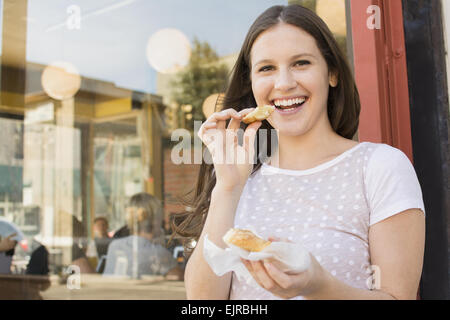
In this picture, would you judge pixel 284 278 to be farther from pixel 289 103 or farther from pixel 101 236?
pixel 101 236

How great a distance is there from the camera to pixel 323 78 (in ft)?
4.28

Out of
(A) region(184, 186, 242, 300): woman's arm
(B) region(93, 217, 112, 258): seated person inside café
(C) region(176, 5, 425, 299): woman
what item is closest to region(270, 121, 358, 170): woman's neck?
(C) region(176, 5, 425, 299): woman

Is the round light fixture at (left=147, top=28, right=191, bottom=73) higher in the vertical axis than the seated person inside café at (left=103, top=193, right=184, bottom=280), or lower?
higher

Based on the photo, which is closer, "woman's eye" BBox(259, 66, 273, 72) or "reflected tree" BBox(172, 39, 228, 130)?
"woman's eye" BBox(259, 66, 273, 72)

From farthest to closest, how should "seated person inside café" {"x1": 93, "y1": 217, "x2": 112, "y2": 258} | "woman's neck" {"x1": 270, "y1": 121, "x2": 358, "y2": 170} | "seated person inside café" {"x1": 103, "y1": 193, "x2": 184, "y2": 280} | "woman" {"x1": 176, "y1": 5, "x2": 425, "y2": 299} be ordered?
"seated person inside café" {"x1": 93, "y1": 217, "x2": 112, "y2": 258} < "seated person inside café" {"x1": 103, "y1": 193, "x2": 184, "y2": 280} < "woman's neck" {"x1": 270, "y1": 121, "x2": 358, "y2": 170} < "woman" {"x1": 176, "y1": 5, "x2": 425, "y2": 299}

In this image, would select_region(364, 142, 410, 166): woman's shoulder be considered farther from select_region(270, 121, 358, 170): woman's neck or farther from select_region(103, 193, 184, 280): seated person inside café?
select_region(103, 193, 184, 280): seated person inside café

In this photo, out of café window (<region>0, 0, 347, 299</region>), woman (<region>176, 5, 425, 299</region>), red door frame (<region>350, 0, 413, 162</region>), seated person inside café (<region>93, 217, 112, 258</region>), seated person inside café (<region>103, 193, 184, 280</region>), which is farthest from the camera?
seated person inside café (<region>93, 217, 112, 258</region>)

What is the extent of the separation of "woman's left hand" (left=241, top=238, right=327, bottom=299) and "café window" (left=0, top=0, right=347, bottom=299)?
222 cm

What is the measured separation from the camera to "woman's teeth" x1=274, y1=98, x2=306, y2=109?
1.27 metres

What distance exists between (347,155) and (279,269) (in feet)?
1.57

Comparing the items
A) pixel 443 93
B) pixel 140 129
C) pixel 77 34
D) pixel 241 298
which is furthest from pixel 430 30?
pixel 140 129

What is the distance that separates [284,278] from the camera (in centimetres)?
86

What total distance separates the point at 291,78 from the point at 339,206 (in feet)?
Result: 1.19

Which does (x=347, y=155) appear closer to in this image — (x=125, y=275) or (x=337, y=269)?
(x=337, y=269)
